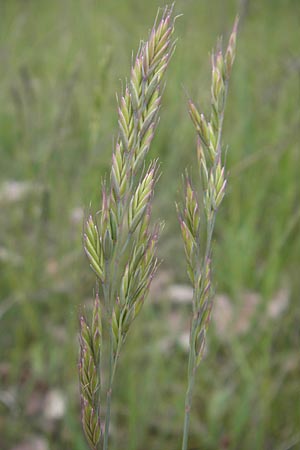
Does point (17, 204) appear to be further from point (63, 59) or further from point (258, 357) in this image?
point (63, 59)

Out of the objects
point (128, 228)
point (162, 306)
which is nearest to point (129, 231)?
point (128, 228)

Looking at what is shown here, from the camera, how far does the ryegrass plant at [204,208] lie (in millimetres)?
542

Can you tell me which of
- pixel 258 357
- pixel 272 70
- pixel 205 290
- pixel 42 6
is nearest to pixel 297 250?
pixel 258 357

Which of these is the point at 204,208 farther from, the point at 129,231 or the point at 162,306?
the point at 162,306

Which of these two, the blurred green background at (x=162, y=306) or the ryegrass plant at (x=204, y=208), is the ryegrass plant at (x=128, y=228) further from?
the blurred green background at (x=162, y=306)

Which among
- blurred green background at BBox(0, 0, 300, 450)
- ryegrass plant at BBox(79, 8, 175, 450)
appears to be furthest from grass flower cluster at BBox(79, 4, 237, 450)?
blurred green background at BBox(0, 0, 300, 450)

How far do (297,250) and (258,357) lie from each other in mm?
433

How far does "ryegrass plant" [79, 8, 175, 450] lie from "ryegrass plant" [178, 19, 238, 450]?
0.04 metres

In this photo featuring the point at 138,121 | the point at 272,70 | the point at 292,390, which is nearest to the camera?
the point at 138,121

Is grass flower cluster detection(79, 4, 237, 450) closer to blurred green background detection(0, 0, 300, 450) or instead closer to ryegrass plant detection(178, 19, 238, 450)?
ryegrass plant detection(178, 19, 238, 450)

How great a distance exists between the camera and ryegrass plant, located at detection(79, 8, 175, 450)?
0.51 m

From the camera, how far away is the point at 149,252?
20.6 inches

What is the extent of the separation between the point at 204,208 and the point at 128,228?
2.6 inches

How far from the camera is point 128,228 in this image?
52 centimetres
